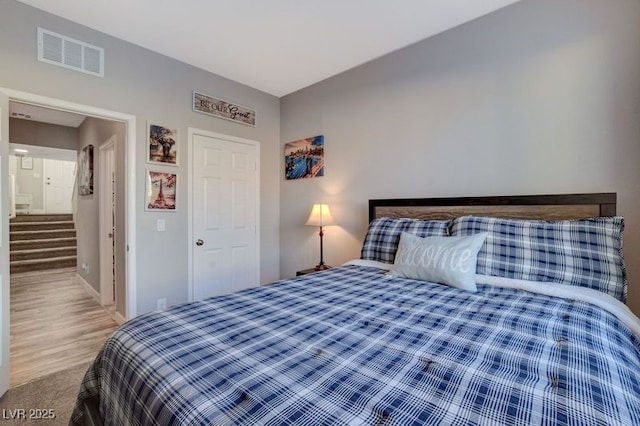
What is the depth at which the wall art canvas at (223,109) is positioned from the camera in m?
3.10

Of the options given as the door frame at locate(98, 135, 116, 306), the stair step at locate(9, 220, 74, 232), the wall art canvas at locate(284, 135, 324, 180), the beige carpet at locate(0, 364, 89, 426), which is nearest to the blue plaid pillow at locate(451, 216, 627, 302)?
the wall art canvas at locate(284, 135, 324, 180)

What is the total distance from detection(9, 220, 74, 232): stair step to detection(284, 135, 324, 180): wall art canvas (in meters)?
6.14

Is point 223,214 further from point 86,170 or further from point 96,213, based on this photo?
point 86,170

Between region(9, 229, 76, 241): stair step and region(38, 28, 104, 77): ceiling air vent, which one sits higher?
region(38, 28, 104, 77): ceiling air vent

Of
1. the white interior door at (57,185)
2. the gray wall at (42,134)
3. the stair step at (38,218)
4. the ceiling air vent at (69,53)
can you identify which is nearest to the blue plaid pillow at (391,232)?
the ceiling air vent at (69,53)

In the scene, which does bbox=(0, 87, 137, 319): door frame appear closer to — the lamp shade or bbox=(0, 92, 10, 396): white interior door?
bbox=(0, 92, 10, 396): white interior door

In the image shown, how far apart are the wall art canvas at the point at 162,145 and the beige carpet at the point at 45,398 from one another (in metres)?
1.77

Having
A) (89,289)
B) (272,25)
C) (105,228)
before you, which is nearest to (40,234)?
(89,289)

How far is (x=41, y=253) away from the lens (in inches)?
223


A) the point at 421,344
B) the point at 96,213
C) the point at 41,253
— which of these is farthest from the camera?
the point at 41,253

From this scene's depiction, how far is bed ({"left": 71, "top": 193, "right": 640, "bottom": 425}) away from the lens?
705 mm

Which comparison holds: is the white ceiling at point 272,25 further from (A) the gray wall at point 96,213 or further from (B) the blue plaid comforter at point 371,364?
(B) the blue plaid comforter at point 371,364

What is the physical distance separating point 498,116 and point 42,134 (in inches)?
237

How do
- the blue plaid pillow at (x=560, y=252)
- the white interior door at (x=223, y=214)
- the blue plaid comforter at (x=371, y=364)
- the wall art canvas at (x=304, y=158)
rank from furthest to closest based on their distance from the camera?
the wall art canvas at (x=304, y=158) → the white interior door at (x=223, y=214) → the blue plaid pillow at (x=560, y=252) → the blue plaid comforter at (x=371, y=364)
